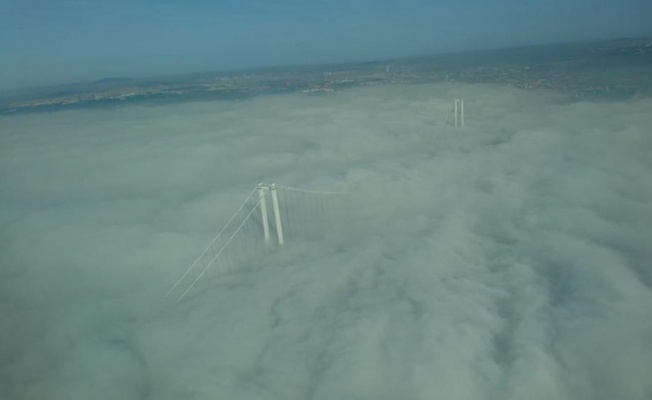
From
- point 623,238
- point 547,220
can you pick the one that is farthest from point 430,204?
point 623,238

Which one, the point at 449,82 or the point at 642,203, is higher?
the point at 449,82

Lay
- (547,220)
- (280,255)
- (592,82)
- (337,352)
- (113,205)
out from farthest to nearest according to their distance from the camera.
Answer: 1. (592,82)
2. (113,205)
3. (547,220)
4. (280,255)
5. (337,352)

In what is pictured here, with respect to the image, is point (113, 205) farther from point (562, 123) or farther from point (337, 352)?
point (562, 123)

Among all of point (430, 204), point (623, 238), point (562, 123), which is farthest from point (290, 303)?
point (562, 123)

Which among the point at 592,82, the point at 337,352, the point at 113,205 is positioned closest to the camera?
the point at 337,352

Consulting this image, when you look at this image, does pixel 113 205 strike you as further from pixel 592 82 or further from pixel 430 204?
pixel 592 82

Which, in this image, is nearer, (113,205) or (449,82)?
(113,205)
